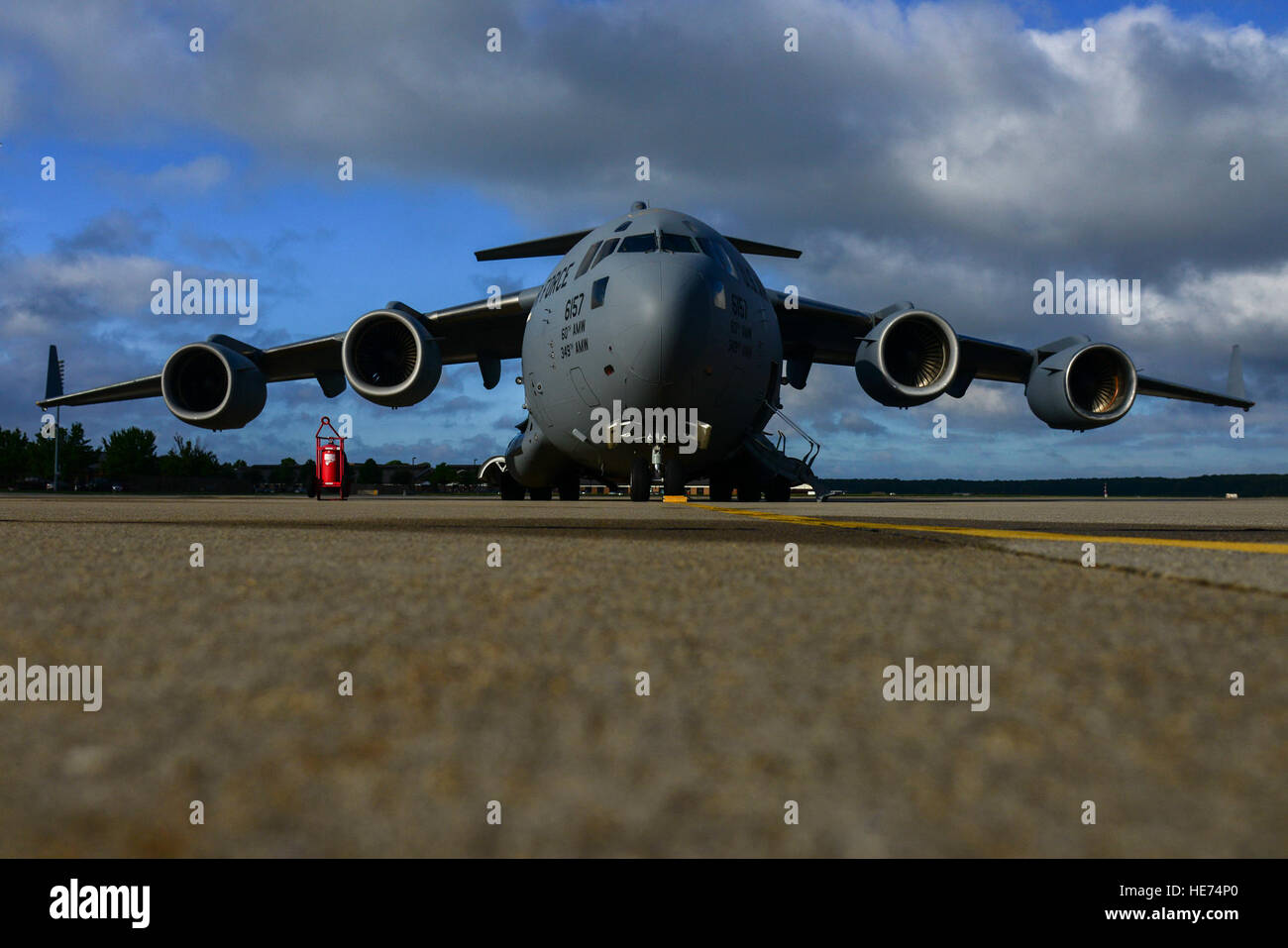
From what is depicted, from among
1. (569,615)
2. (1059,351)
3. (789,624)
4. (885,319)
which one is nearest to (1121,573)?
(789,624)

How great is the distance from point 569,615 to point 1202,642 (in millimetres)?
982

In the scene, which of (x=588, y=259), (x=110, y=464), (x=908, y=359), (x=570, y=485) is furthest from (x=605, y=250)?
(x=110, y=464)

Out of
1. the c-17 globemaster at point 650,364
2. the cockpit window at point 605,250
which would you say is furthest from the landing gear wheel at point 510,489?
the cockpit window at point 605,250

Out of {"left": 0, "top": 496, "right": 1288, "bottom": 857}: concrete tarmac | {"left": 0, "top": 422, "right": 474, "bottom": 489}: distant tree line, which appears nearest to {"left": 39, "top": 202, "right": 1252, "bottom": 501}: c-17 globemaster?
{"left": 0, "top": 496, "right": 1288, "bottom": 857}: concrete tarmac

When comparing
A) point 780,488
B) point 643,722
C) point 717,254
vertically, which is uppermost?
point 717,254

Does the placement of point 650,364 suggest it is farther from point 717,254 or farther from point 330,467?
point 330,467

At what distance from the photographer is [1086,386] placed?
12.8 meters

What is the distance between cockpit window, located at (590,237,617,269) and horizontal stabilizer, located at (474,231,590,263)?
191 inches

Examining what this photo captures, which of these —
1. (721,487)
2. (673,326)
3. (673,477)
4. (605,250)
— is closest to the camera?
(673,326)

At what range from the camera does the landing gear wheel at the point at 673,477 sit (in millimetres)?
10242

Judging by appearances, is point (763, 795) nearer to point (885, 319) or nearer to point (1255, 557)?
point (1255, 557)

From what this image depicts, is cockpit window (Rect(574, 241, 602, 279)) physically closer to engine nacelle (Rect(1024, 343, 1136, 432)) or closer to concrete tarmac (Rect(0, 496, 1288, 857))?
engine nacelle (Rect(1024, 343, 1136, 432))

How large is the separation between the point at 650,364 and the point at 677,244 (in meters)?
1.63

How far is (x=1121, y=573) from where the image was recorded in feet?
7.53
